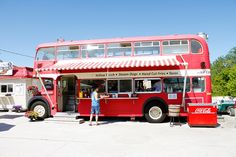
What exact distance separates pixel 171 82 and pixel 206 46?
2.33 metres

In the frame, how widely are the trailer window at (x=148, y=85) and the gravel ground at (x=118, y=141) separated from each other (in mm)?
1851

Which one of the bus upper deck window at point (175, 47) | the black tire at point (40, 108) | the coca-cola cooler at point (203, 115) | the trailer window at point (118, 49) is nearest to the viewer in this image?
the coca-cola cooler at point (203, 115)

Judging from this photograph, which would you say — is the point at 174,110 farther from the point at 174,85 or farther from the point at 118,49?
the point at 118,49

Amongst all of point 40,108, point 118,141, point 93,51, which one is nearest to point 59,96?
point 40,108

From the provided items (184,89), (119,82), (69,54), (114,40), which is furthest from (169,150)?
(69,54)

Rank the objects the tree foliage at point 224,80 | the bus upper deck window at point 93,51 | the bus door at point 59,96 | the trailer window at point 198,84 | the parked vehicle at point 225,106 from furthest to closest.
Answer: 1. the tree foliage at point 224,80
2. the parked vehicle at point 225,106
3. the bus door at point 59,96
4. the bus upper deck window at point 93,51
5. the trailer window at point 198,84

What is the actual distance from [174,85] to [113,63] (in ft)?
10.1

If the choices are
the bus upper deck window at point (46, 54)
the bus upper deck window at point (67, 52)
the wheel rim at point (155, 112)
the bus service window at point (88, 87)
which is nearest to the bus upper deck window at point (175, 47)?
the wheel rim at point (155, 112)

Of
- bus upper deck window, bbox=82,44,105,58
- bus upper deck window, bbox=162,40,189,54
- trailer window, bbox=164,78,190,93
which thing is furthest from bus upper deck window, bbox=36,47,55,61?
trailer window, bbox=164,78,190,93

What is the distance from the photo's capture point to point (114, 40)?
12.9 m

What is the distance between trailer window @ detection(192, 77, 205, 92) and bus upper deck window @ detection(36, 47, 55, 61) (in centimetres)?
736

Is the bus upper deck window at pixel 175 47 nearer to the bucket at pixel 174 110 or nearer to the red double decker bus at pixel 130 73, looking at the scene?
the red double decker bus at pixel 130 73

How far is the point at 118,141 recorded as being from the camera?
26.6 ft

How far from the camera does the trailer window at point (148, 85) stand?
1218 cm
